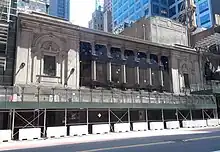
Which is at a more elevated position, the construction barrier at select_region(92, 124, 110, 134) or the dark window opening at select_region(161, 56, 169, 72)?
the dark window opening at select_region(161, 56, 169, 72)

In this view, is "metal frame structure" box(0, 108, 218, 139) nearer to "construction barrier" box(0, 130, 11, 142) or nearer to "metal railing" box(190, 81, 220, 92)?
"construction barrier" box(0, 130, 11, 142)

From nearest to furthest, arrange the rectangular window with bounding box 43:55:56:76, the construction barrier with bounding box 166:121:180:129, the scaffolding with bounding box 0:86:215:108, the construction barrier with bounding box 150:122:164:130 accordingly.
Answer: the scaffolding with bounding box 0:86:215:108
the rectangular window with bounding box 43:55:56:76
the construction barrier with bounding box 150:122:164:130
the construction barrier with bounding box 166:121:180:129

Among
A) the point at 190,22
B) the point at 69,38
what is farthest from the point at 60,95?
the point at 190,22

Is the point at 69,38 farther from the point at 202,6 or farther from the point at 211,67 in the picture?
A: the point at 202,6

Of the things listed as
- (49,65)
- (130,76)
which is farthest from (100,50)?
(49,65)

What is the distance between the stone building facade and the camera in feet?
93.0

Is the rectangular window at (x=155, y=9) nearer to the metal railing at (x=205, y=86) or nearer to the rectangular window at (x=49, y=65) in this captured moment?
the metal railing at (x=205, y=86)

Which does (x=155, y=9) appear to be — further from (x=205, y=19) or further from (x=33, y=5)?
(x=33, y=5)

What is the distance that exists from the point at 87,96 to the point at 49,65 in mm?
5990

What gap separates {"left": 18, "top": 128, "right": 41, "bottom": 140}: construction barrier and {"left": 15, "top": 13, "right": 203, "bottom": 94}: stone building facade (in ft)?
23.2

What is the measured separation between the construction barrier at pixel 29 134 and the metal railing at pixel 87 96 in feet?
9.28

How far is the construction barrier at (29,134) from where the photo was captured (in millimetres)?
21125

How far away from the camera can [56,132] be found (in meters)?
22.9

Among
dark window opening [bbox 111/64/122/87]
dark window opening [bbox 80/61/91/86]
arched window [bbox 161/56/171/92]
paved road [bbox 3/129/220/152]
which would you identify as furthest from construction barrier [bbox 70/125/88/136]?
arched window [bbox 161/56/171/92]
